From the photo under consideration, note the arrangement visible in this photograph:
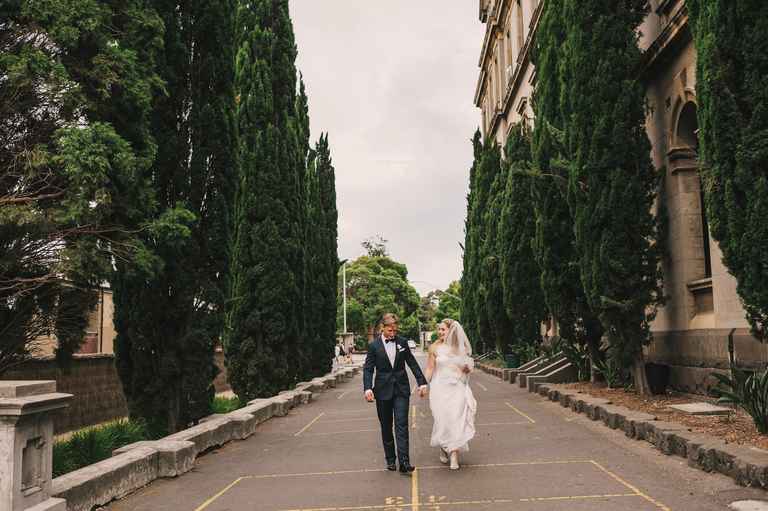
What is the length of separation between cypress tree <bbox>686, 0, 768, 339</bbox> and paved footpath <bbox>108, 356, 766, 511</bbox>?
260cm

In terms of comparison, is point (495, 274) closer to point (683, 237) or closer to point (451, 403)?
point (683, 237)

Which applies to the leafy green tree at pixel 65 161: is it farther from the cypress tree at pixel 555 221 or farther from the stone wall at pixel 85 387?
the cypress tree at pixel 555 221

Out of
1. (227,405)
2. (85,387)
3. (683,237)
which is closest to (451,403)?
(683,237)

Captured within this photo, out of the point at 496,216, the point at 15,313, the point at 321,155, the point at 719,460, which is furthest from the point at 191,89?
the point at 321,155

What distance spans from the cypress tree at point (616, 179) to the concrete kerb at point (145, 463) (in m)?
7.60

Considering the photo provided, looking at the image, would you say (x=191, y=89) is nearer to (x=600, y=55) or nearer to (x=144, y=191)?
(x=144, y=191)

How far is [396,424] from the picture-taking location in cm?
859

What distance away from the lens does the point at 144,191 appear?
29.8 ft

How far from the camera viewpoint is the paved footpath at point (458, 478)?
22.3 ft

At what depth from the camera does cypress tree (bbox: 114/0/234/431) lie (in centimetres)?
1186

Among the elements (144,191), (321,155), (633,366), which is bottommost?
(633,366)

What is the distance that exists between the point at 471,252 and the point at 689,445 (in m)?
33.0

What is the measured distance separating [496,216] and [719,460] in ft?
82.6

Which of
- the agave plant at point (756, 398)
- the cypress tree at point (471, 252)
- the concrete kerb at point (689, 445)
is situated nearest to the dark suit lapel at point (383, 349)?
the concrete kerb at point (689, 445)
